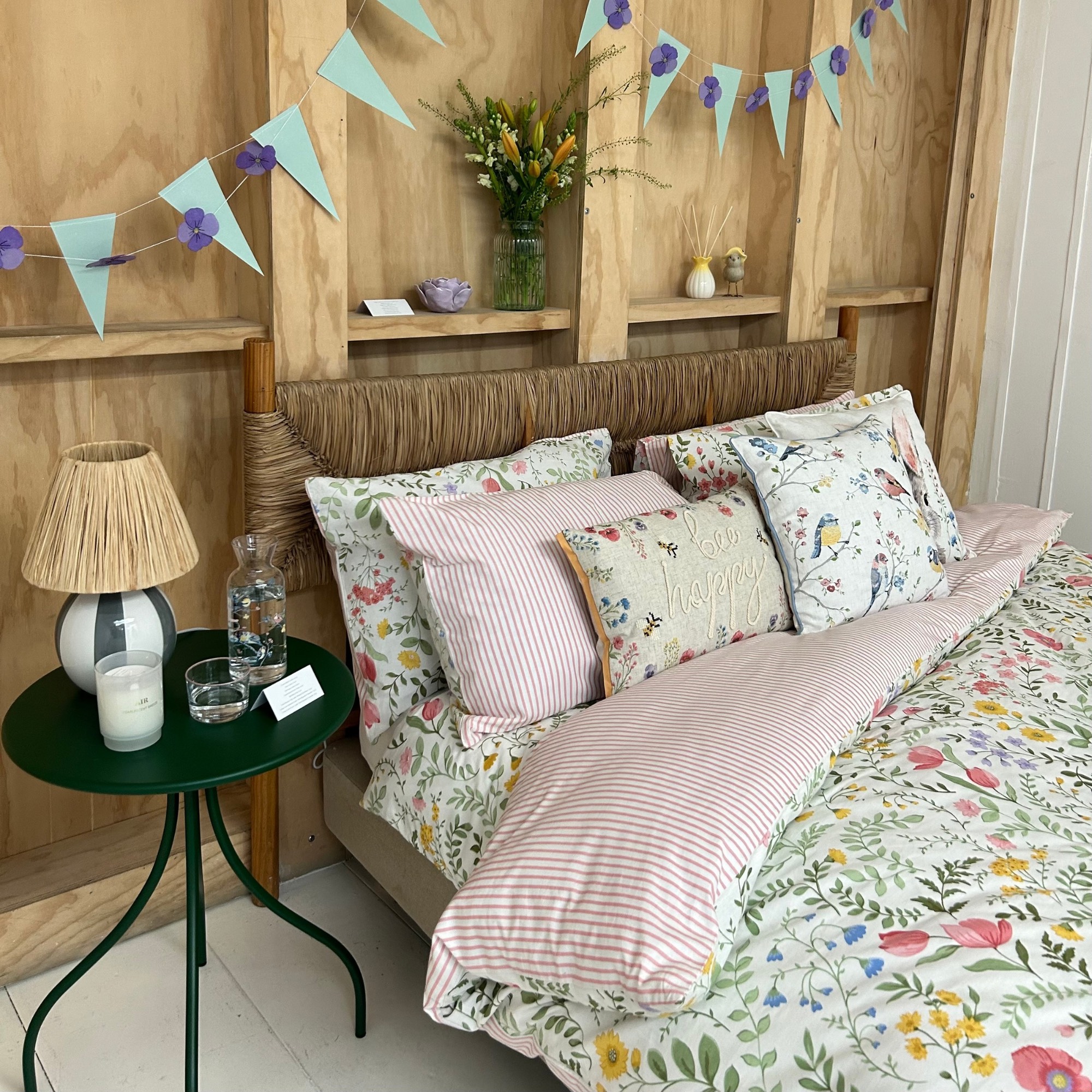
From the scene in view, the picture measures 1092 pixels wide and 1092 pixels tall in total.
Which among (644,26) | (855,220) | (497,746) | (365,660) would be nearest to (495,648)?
(497,746)

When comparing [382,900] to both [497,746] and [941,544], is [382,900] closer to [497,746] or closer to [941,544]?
[497,746]

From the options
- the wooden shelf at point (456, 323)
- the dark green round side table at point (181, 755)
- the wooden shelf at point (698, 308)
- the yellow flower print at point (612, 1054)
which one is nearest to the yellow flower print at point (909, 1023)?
the yellow flower print at point (612, 1054)

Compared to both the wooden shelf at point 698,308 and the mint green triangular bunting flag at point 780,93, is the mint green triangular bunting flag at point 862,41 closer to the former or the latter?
the mint green triangular bunting flag at point 780,93

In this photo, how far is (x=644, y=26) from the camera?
2.29m

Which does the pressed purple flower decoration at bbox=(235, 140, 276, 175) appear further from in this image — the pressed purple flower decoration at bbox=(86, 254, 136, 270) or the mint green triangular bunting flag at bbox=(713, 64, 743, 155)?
the mint green triangular bunting flag at bbox=(713, 64, 743, 155)

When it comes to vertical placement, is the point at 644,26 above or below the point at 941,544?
above

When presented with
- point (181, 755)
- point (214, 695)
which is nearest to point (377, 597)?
point (214, 695)

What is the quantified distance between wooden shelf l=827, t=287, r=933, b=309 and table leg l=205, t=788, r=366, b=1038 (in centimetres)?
207

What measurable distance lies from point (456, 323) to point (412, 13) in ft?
1.77

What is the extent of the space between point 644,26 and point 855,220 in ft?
3.62

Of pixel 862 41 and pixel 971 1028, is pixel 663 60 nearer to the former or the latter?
pixel 862 41

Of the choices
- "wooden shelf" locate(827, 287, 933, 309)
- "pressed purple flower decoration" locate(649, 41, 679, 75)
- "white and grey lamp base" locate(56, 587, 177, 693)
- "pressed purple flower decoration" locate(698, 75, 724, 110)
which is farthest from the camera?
"wooden shelf" locate(827, 287, 933, 309)

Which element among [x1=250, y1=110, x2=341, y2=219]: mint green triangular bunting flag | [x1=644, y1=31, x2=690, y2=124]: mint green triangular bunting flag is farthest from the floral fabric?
[x1=644, y1=31, x2=690, y2=124]: mint green triangular bunting flag

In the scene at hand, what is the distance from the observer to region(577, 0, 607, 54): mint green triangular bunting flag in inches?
81.0
